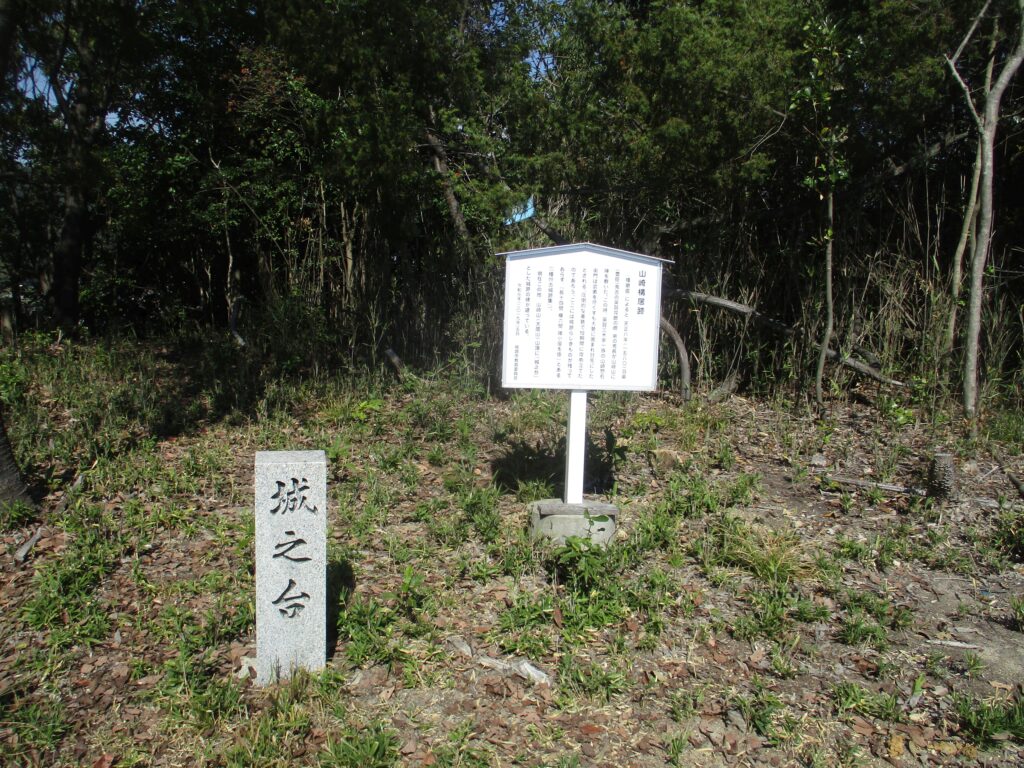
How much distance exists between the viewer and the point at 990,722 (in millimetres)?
3018

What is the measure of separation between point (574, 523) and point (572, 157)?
3.45 metres

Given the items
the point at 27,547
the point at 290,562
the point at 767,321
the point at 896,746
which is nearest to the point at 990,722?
the point at 896,746

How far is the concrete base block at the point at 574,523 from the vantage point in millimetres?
4222

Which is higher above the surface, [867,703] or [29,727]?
[867,703]

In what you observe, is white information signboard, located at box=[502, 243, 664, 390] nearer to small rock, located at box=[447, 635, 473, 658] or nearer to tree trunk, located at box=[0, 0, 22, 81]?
small rock, located at box=[447, 635, 473, 658]

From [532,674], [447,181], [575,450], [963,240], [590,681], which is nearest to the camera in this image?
[590,681]

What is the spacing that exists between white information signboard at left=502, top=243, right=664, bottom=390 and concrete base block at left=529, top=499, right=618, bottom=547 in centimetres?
69

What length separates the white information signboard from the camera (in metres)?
4.24

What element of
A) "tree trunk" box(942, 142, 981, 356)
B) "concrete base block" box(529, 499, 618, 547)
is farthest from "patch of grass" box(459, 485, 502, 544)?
"tree trunk" box(942, 142, 981, 356)

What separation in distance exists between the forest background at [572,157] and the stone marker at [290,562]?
3414 mm

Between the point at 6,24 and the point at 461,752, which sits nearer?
the point at 461,752

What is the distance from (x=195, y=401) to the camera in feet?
22.0

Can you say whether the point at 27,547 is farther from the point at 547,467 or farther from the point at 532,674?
the point at 547,467

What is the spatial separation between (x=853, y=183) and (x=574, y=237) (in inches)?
102
